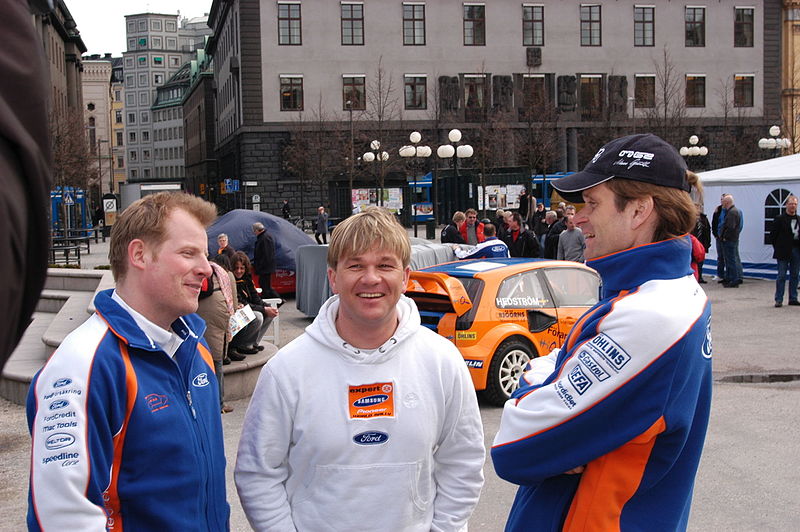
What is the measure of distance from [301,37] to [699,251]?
45939mm

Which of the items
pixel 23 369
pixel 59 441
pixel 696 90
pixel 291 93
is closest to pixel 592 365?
pixel 59 441

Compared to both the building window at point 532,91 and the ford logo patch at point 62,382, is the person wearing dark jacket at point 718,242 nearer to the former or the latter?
the ford logo patch at point 62,382

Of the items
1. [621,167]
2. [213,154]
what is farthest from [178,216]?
[213,154]

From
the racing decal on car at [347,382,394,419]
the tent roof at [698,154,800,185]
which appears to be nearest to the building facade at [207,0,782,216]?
the tent roof at [698,154,800,185]

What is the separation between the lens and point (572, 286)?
34.9ft

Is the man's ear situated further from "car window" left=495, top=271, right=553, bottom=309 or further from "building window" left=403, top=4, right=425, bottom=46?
"building window" left=403, top=4, right=425, bottom=46

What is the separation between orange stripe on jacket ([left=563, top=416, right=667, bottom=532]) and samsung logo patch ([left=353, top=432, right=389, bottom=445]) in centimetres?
67

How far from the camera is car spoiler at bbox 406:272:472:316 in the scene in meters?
9.82

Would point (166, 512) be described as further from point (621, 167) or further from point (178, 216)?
point (621, 167)

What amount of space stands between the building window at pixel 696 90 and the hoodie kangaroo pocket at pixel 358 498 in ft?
205

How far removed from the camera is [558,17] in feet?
199

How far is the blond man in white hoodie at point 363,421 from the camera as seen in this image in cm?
275

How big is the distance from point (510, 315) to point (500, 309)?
0.45 feet

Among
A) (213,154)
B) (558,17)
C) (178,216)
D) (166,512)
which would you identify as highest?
(558,17)
